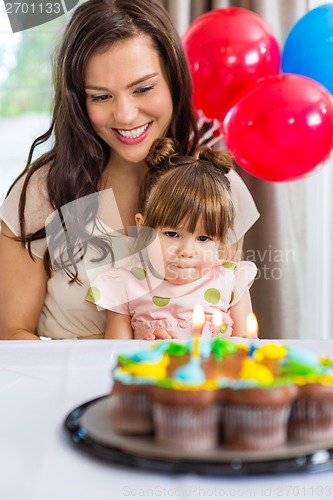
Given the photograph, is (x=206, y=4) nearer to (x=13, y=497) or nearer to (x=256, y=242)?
(x=256, y=242)

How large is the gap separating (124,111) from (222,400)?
3.90 ft

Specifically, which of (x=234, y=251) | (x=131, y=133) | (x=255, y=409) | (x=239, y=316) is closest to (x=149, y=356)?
(x=255, y=409)

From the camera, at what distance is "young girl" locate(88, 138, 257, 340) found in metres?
1.61

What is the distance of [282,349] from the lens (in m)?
0.85

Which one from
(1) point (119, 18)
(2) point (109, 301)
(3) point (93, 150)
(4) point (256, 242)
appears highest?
(1) point (119, 18)

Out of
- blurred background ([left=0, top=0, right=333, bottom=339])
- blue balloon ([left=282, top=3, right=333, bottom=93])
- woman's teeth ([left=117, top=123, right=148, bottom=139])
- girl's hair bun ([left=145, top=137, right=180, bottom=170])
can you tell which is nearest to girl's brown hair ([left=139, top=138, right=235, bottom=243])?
girl's hair bun ([left=145, top=137, right=180, bottom=170])

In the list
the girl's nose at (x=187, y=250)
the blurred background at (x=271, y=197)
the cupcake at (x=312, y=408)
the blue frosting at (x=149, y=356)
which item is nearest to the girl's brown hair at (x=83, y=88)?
the girl's nose at (x=187, y=250)

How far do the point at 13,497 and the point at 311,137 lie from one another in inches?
53.7

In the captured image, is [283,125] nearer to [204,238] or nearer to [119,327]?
[204,238]

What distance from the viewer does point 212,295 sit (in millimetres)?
1759

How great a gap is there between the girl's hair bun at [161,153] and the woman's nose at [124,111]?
3.6 inches

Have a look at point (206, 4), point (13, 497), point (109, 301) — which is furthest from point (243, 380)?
point (206, 4)

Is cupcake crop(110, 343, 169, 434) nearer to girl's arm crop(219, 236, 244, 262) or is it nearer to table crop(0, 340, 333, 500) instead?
table crop(0, 340, 333, 500)

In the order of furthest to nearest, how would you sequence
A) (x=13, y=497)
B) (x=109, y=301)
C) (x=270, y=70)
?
(x=270, y=70) → (x=109, y=301) → (x=13, y=497)
